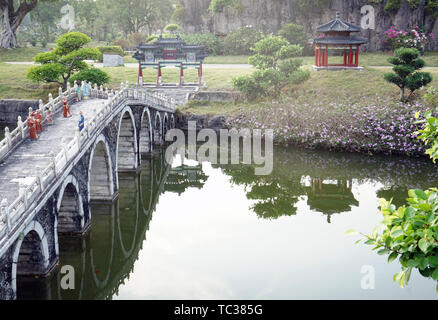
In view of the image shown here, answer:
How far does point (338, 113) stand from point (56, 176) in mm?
30075

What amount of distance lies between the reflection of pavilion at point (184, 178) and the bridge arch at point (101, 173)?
5.89 meters

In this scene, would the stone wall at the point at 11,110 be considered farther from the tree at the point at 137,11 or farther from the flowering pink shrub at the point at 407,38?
the flowering pink shrub at the point at 407,38

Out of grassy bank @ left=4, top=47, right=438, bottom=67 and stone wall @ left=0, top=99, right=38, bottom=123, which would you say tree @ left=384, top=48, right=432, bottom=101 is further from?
stone wall @ left=0, top=99, right=38, bottom=123

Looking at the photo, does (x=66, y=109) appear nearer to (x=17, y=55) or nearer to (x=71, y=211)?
(x=71, y=211)

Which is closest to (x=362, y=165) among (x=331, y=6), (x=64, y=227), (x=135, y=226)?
(x=135, y=226)

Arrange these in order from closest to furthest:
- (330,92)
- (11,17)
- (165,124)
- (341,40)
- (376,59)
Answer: (165,124) → (330,92) → (341,40) → (376,59) → (11,17)

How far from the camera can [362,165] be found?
37.4 meters

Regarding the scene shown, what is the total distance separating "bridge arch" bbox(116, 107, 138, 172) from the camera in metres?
33.6

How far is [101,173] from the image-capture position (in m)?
28.0

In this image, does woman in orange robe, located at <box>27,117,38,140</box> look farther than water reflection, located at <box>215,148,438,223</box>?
No

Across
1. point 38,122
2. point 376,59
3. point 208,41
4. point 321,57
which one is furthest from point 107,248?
point 208,41

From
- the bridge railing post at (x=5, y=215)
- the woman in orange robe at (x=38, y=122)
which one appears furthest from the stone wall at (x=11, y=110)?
the bridge railing post at (x=5, y=215)

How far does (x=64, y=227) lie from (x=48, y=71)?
24.7 metres

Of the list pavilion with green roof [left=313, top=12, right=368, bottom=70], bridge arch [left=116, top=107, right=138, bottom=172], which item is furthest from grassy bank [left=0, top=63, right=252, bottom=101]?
bridge arch [left=116, top=107, right=138, bottom=172]
